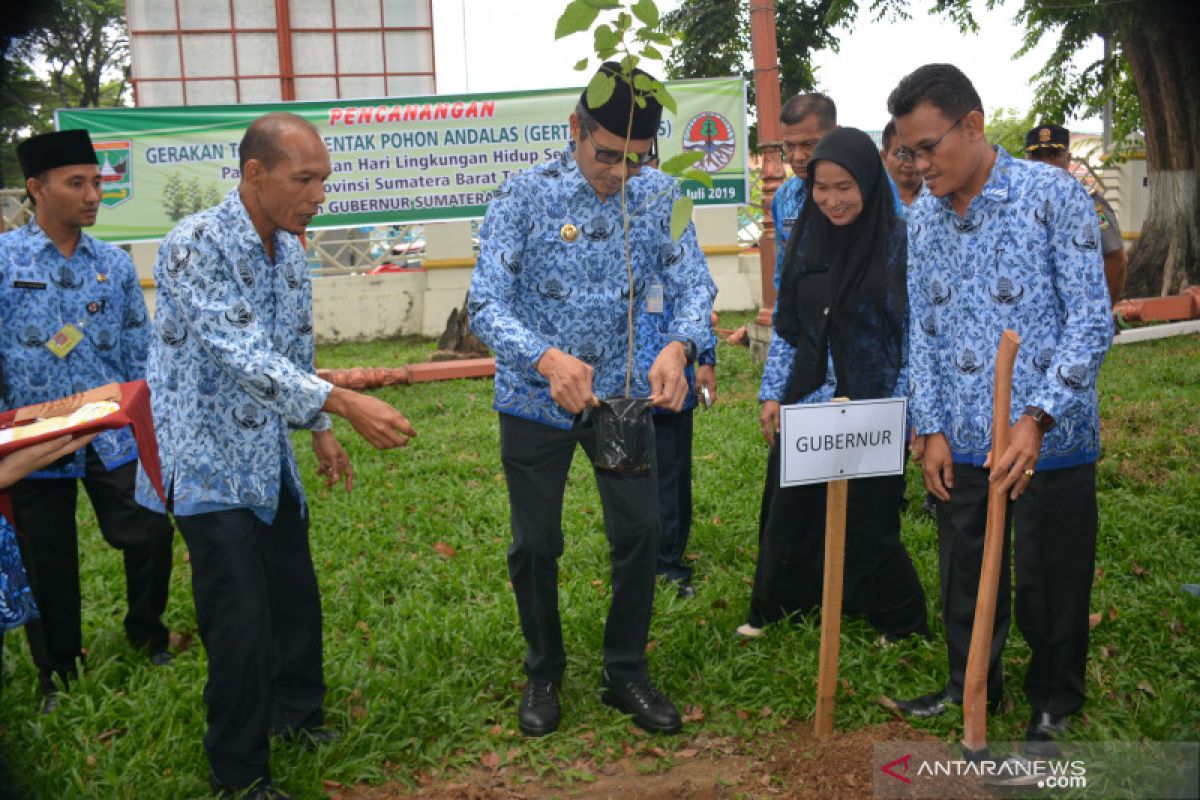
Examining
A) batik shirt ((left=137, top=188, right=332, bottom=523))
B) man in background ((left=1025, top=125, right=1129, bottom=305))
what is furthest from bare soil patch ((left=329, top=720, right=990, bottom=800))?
man in background ((left=1025, top=125, right=1129, bottom=305))

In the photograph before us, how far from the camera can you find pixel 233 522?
3061mm

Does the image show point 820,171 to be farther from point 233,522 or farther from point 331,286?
point 331,286

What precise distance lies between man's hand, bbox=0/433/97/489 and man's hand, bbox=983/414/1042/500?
2.45 metres

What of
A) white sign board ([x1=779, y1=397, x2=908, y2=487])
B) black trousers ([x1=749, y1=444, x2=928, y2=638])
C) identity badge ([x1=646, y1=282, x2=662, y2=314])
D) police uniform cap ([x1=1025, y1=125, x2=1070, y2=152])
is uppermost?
police uniform cap ([x1=1025, y1=125, x2=1070, y2=152])

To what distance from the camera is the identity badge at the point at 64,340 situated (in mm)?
4086

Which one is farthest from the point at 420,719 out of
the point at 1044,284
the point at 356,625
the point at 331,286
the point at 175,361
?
the point at 331,286

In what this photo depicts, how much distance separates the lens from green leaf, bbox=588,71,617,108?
10.2ft

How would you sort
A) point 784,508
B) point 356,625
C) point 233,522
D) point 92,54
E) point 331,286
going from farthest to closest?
point 92,54
point 331,286
point 356,625
point 784,508
point 233,522

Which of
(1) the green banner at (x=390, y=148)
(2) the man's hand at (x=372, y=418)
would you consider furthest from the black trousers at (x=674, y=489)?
(1) the green banner at (x=390, y=148)

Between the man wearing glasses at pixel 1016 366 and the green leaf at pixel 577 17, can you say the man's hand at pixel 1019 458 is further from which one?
the green leaf at pixel 577 17

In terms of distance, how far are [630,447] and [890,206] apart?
1.46 m

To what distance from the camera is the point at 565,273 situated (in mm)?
3424

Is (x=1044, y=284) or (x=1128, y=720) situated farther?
(x=1128, y=720)

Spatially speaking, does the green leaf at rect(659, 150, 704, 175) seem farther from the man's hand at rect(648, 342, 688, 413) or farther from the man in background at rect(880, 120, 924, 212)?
the man in background at rect(880, 120, 924, 212)
